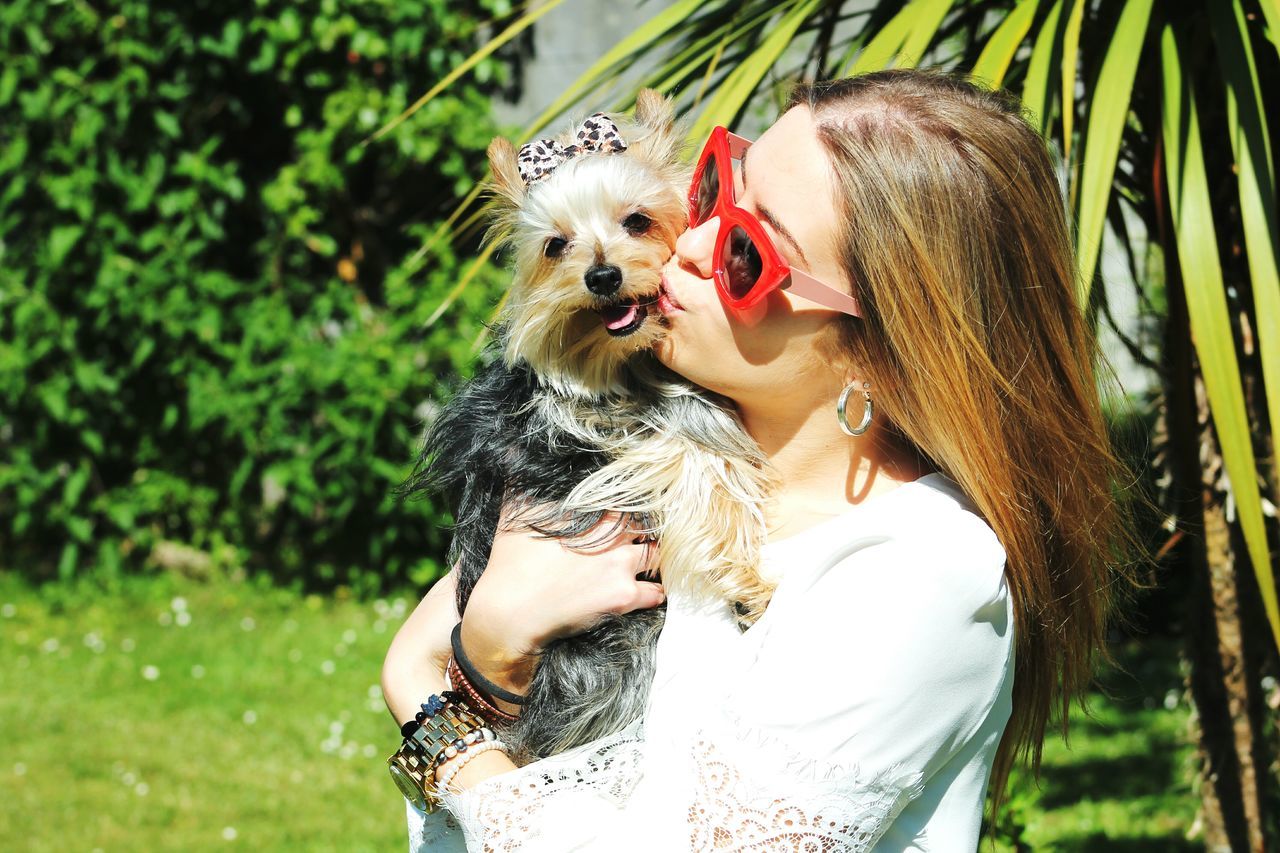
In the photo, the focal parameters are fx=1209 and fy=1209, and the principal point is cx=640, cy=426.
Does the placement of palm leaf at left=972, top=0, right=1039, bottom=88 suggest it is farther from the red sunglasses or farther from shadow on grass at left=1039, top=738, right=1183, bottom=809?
shadow on grass at left=1039, top=738, right=1183, bottom=809

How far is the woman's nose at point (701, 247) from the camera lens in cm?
172

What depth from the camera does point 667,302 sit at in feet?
6.03

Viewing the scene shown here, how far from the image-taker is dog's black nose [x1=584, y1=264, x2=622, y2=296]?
76.3 inches

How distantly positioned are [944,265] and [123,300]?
5.42m

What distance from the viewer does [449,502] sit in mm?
2266

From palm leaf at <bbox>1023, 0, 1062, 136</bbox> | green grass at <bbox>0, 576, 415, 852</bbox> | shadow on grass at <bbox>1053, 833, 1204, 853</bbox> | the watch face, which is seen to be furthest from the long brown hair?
green grass at <bbox>0, 576, 415, 852</bbox>

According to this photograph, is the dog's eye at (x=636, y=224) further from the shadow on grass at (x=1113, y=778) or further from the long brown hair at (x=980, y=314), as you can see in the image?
the shadow on grass at (x=1113, y=778)

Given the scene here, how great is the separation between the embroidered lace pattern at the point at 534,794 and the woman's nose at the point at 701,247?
0.70 meters

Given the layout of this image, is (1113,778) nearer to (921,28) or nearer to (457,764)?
(921,28)

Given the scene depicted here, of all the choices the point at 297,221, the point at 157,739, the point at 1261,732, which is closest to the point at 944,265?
the point at 1261,732

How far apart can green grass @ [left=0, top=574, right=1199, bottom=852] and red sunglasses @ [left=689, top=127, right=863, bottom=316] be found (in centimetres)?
242

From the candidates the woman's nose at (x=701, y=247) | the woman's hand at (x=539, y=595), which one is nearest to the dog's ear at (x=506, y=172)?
the woman's nose at (x=701, y=247)

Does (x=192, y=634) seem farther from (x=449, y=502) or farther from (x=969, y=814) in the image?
(x=969, y=814)

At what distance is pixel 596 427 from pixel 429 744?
24.2 inches
